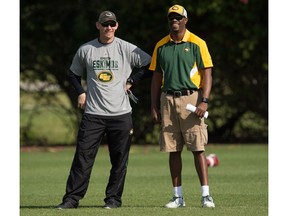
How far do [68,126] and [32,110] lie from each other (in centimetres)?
96

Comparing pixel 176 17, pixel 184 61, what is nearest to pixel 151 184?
pixel 184 61

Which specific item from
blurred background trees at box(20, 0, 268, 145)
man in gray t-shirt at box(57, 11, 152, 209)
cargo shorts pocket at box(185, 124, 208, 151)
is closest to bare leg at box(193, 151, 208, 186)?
cargo shorts pocket at box(185, 124, 208, 151)

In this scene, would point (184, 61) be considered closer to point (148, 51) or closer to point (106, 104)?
point (106, 104)

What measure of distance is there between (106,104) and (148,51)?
38.9 ft

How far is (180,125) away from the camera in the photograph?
10359 mm

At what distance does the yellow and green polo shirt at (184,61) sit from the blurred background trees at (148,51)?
11307mm

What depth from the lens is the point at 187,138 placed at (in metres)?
10.3

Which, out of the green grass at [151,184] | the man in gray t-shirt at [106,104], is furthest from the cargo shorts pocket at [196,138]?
the man in gray t-shirt at [106,104]

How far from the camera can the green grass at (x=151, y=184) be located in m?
10.2

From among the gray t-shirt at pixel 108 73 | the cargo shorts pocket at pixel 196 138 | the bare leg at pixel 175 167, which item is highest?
the gray t-shirt at pixel 108 73

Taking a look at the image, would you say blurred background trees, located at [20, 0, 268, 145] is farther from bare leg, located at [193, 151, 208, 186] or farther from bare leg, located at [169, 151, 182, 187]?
bare leg, located at [193, 151, 208, 186]

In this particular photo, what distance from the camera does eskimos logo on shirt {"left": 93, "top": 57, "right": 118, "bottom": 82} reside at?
34.2 feet

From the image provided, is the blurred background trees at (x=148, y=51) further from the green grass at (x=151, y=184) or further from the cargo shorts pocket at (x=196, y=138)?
the cargo shorts pocket at (x=196, y=138)
